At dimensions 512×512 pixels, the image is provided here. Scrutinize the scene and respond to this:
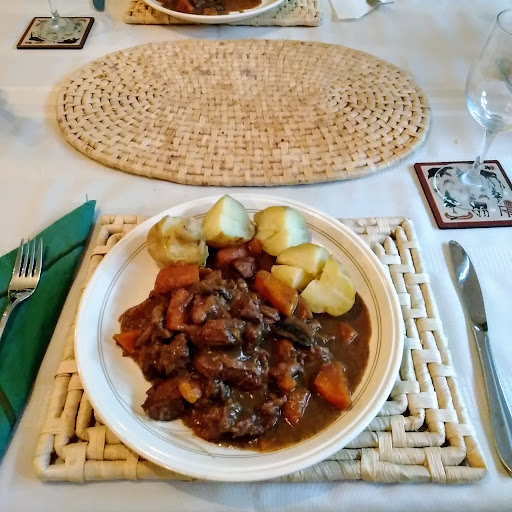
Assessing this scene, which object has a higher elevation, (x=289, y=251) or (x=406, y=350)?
(x=289, y=251)

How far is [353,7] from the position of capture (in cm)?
Result: 212

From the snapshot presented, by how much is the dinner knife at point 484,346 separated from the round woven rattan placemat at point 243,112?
379mm

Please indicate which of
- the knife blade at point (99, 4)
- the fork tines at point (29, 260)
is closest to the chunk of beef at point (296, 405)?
the fork tines at point (29, 260)

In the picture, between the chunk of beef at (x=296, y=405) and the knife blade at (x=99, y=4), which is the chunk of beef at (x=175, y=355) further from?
the knife blade at (x=99, y=4)

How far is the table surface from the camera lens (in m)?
0.83

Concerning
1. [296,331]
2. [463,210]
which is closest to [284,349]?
[296,331]

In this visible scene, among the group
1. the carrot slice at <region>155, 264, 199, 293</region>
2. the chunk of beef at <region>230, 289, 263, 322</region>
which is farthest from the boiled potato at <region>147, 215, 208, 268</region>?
the chunk of beef at <region>230, 289, 263, 322</region>

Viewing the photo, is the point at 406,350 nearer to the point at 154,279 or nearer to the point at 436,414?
the point at 436,414

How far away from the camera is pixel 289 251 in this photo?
1057mm

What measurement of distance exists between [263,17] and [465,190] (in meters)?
1.12

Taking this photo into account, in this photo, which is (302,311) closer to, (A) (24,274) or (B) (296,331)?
(B) (296,331)

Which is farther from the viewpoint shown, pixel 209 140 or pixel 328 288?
pixel 209 140

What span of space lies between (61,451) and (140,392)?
16 cm

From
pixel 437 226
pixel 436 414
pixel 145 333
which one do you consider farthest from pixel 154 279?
pixel 437 226
